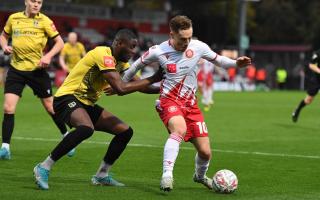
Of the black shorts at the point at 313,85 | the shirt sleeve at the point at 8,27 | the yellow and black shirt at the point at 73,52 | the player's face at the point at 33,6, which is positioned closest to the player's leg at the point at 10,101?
the shirt sleeve at the point at 8,27

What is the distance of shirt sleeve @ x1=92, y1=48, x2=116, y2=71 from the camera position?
955 centimetres

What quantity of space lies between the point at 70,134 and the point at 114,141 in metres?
0.77

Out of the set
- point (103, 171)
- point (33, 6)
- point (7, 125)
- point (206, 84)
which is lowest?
point (206, 84)

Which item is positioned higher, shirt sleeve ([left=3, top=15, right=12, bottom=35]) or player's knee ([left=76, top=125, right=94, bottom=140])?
shirt sleeve ([left=3, top=15, right=12, bottom=35])

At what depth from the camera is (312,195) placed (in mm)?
9578

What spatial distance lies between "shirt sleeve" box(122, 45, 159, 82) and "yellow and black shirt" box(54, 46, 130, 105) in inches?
7.6

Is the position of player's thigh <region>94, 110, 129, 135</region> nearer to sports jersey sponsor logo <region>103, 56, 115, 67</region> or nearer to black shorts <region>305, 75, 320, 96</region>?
sports jersey sponsor logo <region>103, 56, 115, 67</region>

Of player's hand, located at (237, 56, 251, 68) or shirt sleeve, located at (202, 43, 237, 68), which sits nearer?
player's hand, located at (237, 56, 251, 68)

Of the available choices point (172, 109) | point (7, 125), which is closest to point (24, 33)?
point (7, 125)

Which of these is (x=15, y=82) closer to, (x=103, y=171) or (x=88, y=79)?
(x=88, y=79)

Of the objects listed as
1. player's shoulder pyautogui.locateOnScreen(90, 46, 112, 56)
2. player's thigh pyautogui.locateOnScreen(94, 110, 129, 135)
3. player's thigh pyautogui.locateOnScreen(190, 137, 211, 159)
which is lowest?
player's thigh pyautogui.locateOnScreen(190, 137, 211, 159)

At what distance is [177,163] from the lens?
1258 centimetres

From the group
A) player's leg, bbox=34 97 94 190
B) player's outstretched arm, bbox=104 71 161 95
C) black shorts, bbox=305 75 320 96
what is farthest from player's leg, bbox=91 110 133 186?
black shorts, bbox=305 75 320 96

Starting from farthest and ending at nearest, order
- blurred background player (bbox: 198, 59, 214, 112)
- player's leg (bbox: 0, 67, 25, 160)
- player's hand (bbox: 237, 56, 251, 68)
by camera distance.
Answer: blurred background player (bbox: 198, 59, 214, 112) → player's leg (bbox: 0, 67, 25, 160) → player's hand (bbox: 237, 56, 251, 68)
